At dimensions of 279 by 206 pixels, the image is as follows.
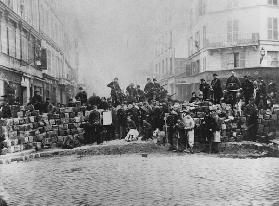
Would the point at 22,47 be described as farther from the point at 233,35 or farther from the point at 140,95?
the point at 233,35

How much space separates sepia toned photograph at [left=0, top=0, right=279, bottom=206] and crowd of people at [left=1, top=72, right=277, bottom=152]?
0.15ft

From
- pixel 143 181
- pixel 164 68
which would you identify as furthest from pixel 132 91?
pixel 143 181

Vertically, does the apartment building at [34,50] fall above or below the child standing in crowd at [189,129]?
above

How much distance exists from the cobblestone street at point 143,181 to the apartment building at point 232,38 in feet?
21.4

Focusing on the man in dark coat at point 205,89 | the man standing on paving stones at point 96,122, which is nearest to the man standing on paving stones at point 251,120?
the man in dark coat at point 205,89

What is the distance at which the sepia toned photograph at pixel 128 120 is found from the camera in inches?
314

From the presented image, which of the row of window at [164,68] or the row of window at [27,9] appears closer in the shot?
the row of window at [27,9]

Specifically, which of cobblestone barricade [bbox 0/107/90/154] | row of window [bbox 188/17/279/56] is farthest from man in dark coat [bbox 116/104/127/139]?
row of window [bbox 188/17/279/56]

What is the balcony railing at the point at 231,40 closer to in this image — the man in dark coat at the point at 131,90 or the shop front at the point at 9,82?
the man in dark coat at the point at 131,90

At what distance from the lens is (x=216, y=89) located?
1535cm

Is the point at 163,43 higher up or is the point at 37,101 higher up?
the point at 163,43

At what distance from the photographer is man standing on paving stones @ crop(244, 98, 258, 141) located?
46.0 ft

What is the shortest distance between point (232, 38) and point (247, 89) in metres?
7.11

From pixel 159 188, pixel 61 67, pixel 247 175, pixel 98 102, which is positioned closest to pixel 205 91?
pixel 98 102
